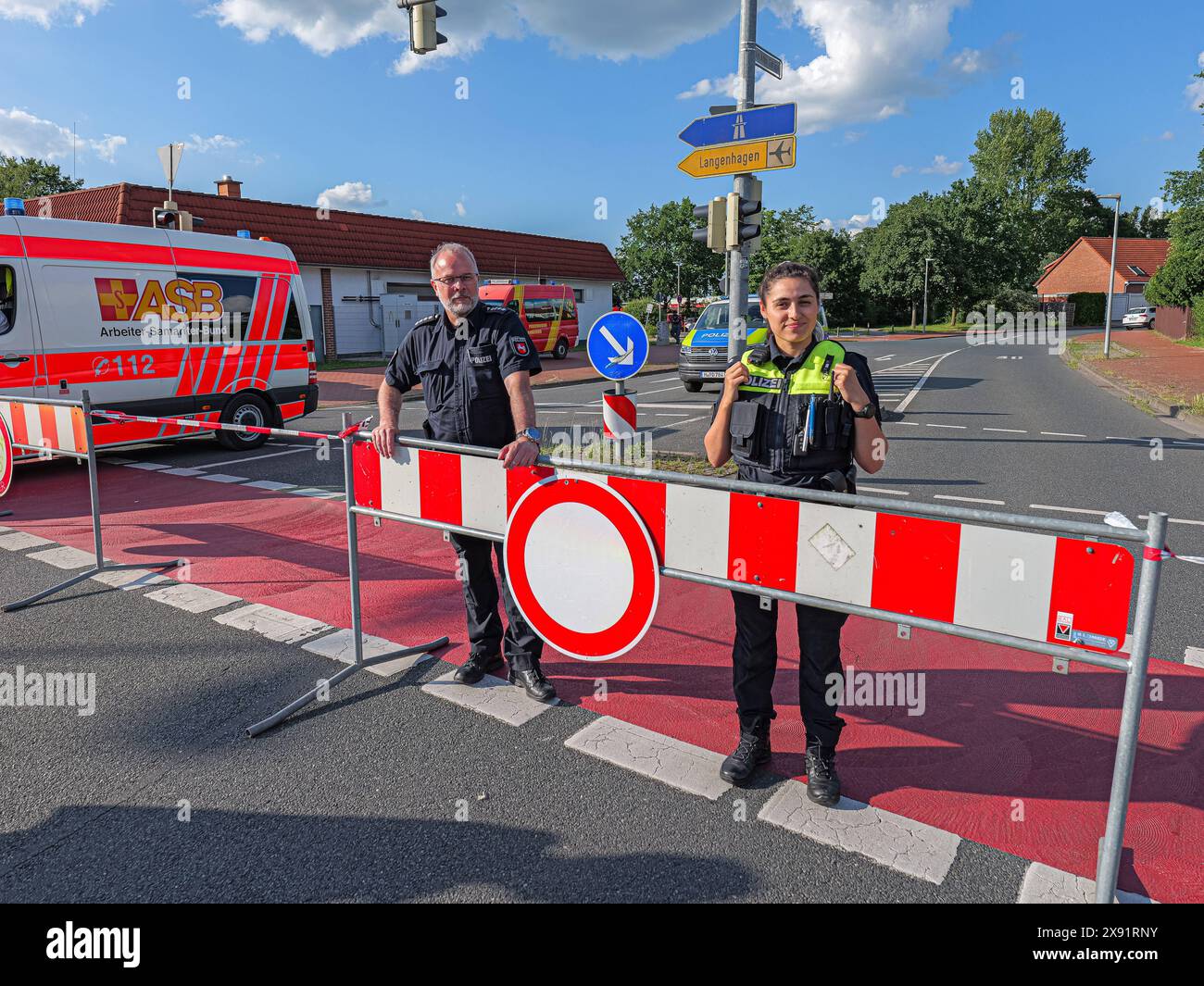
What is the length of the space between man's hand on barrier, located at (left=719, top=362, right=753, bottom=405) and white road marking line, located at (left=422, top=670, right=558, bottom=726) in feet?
5.59

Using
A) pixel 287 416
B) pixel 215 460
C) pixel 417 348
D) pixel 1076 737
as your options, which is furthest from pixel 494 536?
pixel 287 416

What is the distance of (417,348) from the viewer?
404 centimetres

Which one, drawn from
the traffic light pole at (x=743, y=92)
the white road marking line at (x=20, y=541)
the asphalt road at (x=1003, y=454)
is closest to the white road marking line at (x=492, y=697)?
the asphalt road at (x=1003, y=454)

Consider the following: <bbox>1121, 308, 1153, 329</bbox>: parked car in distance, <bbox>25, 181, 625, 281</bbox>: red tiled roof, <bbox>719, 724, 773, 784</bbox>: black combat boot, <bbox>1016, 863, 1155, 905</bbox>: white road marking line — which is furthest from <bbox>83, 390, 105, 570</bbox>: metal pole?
<bbox>1121, 308, 1153, 329</bbox>: parked car in distance

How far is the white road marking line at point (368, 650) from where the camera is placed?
14.1ft

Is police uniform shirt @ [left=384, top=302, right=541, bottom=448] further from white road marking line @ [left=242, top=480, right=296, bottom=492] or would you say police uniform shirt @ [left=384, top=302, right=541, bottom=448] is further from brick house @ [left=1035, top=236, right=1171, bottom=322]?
brick house @ [left=1035, top=236, right=1171, bottom=322]

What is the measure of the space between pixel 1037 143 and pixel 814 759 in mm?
96042

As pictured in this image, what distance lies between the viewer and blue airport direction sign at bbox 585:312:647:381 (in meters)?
8.66

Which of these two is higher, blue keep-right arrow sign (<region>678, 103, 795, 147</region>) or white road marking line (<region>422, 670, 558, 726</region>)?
blue keep-right arrow sign (<region>678, 103, 795, 147</region>)

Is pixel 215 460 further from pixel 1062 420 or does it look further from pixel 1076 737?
pixel 1062 420

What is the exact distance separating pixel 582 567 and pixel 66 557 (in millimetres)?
4908

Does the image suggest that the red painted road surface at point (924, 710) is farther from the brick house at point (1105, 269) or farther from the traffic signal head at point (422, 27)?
the brick house at point (1105, 269)

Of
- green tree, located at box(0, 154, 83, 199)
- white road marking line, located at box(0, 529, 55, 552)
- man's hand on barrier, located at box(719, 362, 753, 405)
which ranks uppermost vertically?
green tree, located at box(0, 154, 83, 199)

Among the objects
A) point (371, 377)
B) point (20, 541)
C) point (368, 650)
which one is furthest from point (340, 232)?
point (368, 650)
